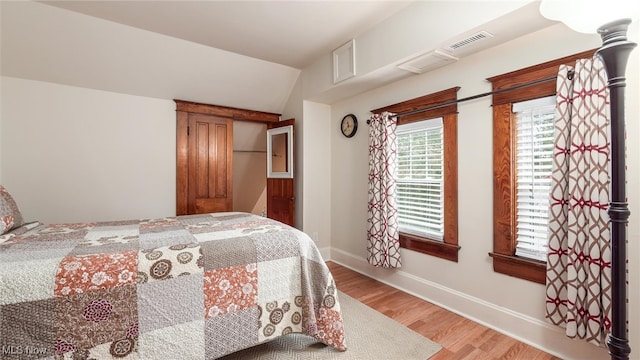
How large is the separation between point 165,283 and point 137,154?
248 cm

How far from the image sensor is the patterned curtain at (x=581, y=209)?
5.29 feet

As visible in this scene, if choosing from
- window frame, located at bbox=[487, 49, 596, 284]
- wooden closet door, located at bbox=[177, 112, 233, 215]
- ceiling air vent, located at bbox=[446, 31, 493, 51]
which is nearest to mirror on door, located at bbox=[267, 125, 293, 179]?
wooden closet door, located at bbox=[177, 112, 233, 215]

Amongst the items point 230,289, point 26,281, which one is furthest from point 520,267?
point 26,281

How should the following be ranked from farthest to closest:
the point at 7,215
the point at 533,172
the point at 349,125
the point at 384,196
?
1. the point at 349,125
2. the point at 384,196
3. the point at 533,172
4. the point at 7,215

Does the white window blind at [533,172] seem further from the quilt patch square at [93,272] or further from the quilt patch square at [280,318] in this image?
the quilt patch square at [93,272]

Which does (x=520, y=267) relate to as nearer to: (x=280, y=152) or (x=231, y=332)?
(x=231, y=332)

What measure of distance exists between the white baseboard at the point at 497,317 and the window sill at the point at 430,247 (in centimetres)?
29

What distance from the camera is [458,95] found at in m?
2.49

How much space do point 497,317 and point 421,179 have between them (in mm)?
1341

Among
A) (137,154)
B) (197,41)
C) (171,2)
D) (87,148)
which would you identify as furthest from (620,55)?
(87,148)

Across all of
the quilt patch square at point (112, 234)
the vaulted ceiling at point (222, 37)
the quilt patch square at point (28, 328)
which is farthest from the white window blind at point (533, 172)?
the quilt patch square at point (28, 328)

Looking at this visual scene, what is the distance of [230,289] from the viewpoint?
1612 millimetres

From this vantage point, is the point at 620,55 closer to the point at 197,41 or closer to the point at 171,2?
the point at 171,2

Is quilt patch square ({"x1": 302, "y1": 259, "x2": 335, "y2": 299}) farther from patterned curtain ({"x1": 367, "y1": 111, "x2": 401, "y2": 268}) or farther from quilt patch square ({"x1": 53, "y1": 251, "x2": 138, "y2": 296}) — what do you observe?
patterned curtain ({"x1": 367, "y1": 111, "x2": 401, "y2": 268})
